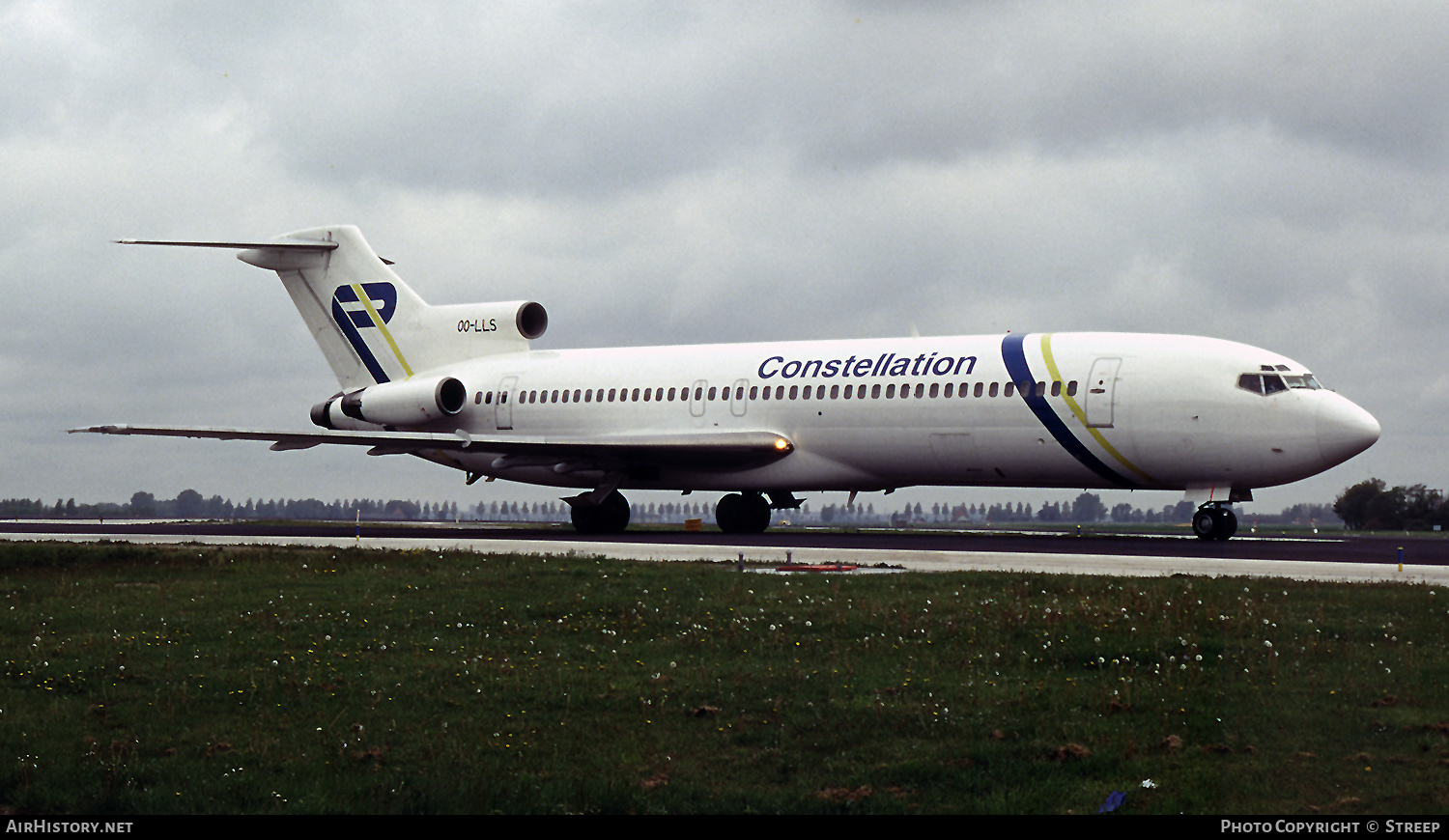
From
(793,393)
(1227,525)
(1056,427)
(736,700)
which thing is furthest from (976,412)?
(736,700)

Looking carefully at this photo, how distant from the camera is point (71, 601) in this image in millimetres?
18141

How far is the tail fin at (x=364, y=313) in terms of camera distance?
42.7 meters

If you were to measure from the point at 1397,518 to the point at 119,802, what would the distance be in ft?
174

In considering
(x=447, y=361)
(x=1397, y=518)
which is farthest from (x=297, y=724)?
(x=1397, y=518)

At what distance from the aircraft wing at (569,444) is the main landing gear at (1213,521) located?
9875 mm

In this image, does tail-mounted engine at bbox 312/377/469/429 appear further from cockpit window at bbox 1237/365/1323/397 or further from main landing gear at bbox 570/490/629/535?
cockpit window at bbox 1237/365/1323/397

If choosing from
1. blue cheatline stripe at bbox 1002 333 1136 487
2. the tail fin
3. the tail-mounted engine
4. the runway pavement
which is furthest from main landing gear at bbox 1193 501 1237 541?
the tail-mounted engine

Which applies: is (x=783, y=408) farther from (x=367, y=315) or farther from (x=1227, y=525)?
(x=367, y=315)

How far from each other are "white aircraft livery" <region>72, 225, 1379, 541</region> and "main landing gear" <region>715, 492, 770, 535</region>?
0.06m

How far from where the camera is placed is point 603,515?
37188mm

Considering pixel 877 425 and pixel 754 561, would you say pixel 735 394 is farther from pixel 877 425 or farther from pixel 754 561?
pixel 754 561

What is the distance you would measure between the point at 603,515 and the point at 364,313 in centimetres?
1175

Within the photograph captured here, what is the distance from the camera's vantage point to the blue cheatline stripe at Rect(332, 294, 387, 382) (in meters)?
43.3

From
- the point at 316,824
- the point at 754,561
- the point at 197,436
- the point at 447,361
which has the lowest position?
the point at 316,824
